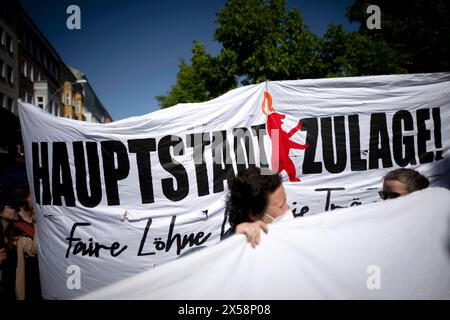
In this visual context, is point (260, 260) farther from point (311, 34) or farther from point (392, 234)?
point (311, 34)

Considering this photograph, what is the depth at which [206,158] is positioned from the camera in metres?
3.43

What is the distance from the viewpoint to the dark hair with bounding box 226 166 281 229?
A: 1988 mm

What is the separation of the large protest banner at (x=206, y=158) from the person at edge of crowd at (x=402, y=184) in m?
0.96

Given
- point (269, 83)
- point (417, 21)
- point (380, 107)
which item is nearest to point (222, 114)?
point (269, 83)

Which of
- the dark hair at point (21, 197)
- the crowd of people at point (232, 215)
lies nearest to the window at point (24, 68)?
the crowd of people at point (232, 215)

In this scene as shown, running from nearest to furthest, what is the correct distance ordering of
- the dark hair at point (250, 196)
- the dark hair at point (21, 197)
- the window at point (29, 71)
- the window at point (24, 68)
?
the dark hair at point (250, 196) → the dark hair at point (21, 197) → the window at point (24, 68) → the window at point (29, 71)

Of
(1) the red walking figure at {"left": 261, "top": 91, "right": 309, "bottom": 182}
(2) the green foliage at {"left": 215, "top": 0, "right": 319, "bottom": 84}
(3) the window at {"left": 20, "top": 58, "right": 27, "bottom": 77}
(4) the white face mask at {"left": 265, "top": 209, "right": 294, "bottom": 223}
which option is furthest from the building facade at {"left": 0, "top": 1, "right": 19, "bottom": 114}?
(4) the white face mask at {"left": 265, "top": 209, "right": 294, "bottom": 223}

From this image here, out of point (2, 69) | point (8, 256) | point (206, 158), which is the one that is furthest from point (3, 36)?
point (206, 158)

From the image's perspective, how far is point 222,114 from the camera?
3.49m

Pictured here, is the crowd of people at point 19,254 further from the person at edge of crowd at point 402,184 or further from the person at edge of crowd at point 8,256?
the person at edge of crowd at point 402,184

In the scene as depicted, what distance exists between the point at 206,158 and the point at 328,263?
2059 mm

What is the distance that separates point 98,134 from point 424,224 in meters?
3.19

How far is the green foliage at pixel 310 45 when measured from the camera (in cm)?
1216

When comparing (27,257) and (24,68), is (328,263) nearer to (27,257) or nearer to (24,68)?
(27,257)
